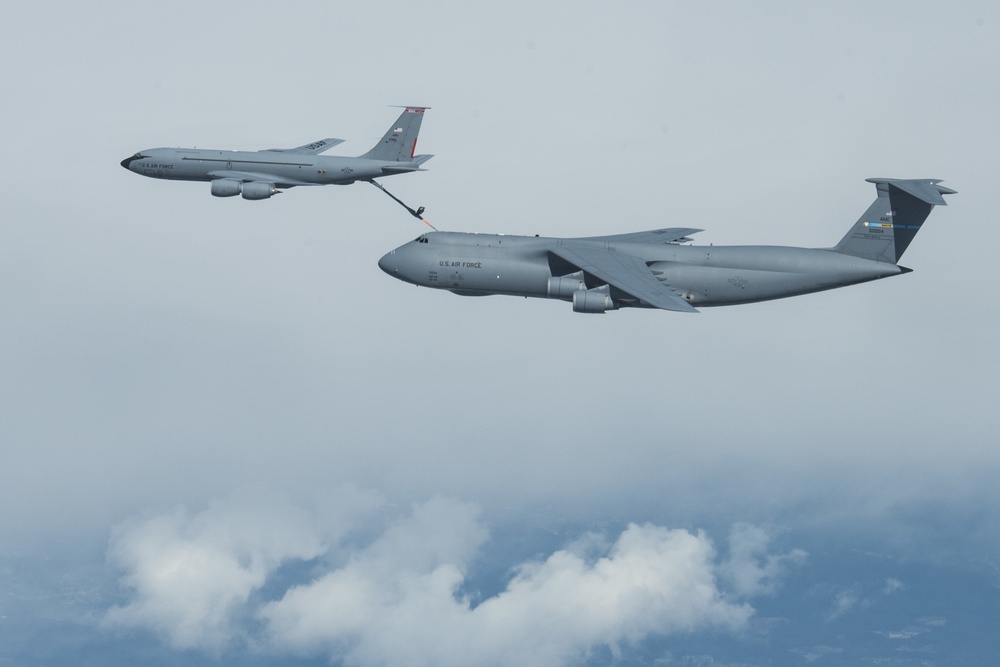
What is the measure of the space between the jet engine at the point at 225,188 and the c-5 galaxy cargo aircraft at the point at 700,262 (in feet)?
59.3

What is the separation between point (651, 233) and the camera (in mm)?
58719

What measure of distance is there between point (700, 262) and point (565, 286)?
22.1 ft

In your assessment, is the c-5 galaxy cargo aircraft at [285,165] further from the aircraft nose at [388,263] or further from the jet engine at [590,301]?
the jet engine at [590,301]

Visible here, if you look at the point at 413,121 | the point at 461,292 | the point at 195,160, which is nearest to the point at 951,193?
the point at 461,292

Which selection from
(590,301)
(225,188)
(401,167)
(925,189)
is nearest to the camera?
(590,301)

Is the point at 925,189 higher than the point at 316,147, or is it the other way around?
the point at 316,147

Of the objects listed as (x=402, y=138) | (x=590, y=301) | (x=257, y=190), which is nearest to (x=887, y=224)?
(x=590, y=301)

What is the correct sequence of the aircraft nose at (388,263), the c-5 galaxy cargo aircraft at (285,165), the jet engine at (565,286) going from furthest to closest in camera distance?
the c-5 galaxy cargo aircraft at (285,165)
the aircraft nose at (388,263)
the jet engine at (565,286)

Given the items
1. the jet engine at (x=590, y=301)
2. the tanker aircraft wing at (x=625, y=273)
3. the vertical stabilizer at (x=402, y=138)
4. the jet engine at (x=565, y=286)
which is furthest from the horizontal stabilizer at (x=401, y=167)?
the jet engine at (x=590, y=301)

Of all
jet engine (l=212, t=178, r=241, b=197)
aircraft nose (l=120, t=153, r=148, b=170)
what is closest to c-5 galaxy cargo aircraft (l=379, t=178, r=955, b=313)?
jet engine (l=212, t=178, r=241, b=197)

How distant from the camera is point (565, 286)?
5266cm

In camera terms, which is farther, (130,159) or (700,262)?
(130,159)

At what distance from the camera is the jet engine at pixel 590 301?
167ft

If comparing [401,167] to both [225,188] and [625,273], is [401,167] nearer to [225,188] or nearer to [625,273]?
[225,188]
